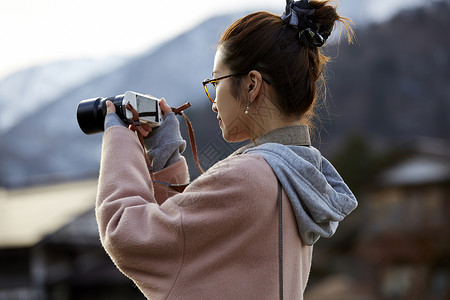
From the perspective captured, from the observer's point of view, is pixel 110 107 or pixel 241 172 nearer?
pixel 241 172

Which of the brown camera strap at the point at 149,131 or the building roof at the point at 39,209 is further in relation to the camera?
the building roof at the point at 39,209

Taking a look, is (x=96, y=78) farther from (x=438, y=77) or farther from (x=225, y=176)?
(x=225, y=176)

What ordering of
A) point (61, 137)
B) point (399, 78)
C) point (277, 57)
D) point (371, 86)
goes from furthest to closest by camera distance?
1. point (61, 137)
2. point (399, 78)
3. point (371, 86)
4. point (277, 57)

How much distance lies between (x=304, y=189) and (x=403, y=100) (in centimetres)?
2124

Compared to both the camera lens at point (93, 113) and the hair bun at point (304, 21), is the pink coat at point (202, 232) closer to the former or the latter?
the camera lens at point (93, 113)

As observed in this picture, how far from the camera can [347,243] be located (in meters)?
15.2

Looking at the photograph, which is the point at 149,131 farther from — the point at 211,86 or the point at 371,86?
the point at 371,86

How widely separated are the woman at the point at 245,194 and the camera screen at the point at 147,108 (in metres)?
0.07

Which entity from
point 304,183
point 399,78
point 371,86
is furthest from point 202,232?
point 399,78

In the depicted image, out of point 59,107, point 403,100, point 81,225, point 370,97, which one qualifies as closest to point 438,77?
point 403,100

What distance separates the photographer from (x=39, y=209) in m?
14.1

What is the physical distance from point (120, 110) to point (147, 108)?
61mm

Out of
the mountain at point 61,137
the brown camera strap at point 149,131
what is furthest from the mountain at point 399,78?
the brown camera strap at point 149,131

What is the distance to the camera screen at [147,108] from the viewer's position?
113cm
